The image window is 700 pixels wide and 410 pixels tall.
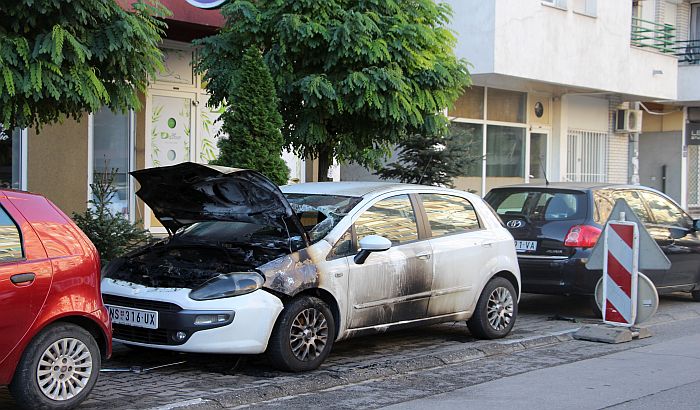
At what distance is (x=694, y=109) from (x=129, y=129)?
1869 centimetres

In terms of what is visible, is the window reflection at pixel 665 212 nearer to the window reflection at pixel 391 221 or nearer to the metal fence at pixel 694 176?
the window reflection at pixel 391 221

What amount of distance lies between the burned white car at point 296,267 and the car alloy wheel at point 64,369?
3.45 ft

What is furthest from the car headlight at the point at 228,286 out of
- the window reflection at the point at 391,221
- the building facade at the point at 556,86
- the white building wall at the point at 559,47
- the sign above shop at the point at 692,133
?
the sign above shop at the point at 692,133

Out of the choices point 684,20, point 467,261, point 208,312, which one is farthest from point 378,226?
point 684,20

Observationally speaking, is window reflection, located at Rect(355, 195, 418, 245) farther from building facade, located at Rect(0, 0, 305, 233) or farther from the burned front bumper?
building facade, located at Rect(0, 0, 305, 233)

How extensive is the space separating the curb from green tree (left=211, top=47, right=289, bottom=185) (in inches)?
116

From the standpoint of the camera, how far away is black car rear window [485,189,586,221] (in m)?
10.9

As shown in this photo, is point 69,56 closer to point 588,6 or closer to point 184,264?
point 184,264

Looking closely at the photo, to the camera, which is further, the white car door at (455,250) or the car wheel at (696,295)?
the car wheel at (696,295)

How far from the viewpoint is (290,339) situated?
287 inches

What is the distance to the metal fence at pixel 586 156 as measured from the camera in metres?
23.0

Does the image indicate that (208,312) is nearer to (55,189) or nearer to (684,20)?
(55,189)

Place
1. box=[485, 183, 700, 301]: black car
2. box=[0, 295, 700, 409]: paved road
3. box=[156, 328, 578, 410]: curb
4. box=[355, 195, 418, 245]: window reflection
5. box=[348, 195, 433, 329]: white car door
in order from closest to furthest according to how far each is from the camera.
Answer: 1. box=[156, 328, 578, 410]: curb
2. box=[0, 295, 700, 409]: paved road
3. box=[348, 195, 433, 329]: white car door
4. box=[355, 195, 418, 245]: window reflection
5. box=[485, 183, 700, 301]: black car

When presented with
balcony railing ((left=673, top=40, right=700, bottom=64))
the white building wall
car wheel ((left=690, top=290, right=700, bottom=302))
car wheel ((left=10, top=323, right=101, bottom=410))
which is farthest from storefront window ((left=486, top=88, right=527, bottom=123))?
car wheel ((left=10, top=323, right=101, bottom=410))
